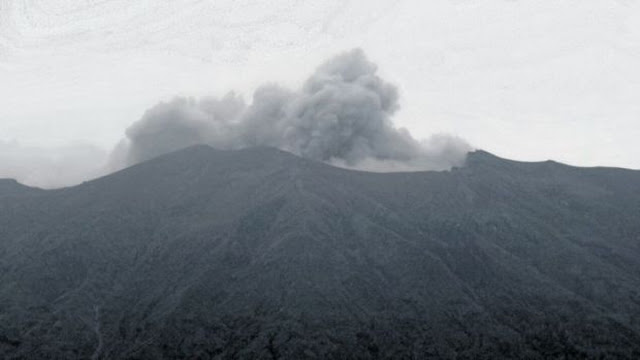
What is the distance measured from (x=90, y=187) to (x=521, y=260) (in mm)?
116459

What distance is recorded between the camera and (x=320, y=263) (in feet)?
399

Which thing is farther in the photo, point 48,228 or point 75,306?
point 48,228

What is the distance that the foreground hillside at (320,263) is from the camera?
102 m

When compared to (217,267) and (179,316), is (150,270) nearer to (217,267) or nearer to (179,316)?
(217,267)

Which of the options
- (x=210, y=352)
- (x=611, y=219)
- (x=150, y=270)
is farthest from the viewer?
(x=611, y=219)

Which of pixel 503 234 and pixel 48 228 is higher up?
pixel 503 234

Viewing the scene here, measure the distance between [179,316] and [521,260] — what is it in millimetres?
70692

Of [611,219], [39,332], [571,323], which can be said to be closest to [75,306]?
[39,332]

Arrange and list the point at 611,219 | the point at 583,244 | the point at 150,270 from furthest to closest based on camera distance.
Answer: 1. the point at 611,219
2. the point at 583,244
3. the point at 150,270

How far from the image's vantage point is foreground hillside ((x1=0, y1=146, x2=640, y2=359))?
102125mm

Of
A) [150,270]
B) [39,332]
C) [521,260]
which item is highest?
[521,260]

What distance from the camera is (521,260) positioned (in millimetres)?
132000

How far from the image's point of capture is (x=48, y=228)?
151625 mm

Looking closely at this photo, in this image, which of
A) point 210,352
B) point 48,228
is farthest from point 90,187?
point 210,352
